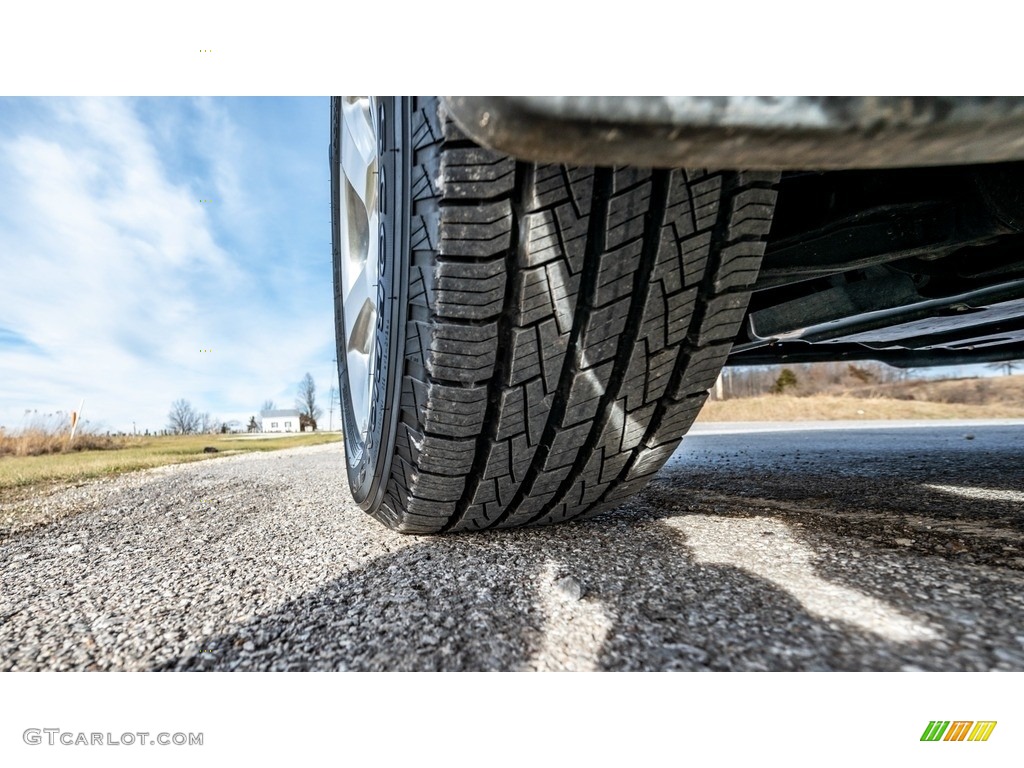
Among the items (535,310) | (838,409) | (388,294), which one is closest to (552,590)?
(535,310)

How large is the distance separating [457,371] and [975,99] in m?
0.64

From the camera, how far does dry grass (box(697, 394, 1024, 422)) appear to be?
9906 mm

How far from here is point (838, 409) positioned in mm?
10461

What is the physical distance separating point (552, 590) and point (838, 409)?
1158 centimetres

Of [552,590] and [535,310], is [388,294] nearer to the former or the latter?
[535,310]

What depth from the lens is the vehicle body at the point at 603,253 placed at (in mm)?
445

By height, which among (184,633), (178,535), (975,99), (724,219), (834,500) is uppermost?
(975,99)

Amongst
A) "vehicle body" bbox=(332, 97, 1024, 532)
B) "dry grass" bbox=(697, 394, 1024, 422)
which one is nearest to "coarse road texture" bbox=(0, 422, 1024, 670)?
"vehicle body" bbox=(332, 97, 1024, 532)

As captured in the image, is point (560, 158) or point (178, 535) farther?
point (178, 535)
